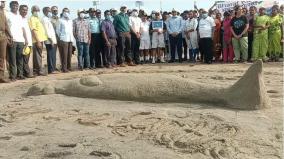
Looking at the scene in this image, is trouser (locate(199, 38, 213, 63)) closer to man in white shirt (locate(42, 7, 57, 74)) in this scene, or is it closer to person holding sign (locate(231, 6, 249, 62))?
person holding sign (locate(231, 6, 249, 62))

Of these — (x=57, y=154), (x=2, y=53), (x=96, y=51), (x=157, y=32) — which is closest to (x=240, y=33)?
(x=157, y=32)

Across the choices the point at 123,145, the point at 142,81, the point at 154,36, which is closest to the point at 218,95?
the point at 142,81

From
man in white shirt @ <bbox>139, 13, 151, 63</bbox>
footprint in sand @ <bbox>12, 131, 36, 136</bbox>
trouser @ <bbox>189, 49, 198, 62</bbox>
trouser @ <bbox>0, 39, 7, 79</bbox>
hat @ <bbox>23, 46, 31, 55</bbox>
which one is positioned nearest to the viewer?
footprint in sand @ <bbox>12, 131, 36, 136</bbox>

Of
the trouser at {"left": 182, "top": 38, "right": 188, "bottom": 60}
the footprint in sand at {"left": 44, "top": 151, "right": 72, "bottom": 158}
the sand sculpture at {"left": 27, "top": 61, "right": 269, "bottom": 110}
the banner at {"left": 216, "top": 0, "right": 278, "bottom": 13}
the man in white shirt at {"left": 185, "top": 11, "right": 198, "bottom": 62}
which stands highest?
the banner at {"left": 216, "top": 0, "right": 278, "bottom": 13}

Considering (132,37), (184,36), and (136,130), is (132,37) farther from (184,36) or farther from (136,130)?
(136,130)

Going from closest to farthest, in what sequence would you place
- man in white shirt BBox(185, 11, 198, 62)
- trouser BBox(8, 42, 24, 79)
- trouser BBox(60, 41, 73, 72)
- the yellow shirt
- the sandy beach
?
the sandy beach < trouser BBox(8, 42, 24, 79) < the yellow shirt < trouser BBox(60, 41, 73, 72) < man in white shirt BBox(185, 11, 198, 62)

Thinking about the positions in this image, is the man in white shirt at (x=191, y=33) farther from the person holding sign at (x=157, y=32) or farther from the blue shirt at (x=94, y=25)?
the blue shirt at (x=94, y=25)

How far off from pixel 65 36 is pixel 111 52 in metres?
1.75

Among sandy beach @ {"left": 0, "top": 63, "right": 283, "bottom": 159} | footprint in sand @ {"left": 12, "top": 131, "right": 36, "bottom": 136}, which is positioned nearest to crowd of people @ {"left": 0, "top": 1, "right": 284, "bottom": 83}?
sandy beach @ {"left": 0, "top": 63, "right": 283, "bottom": 159}

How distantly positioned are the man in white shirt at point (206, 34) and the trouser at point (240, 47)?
29.9 inches

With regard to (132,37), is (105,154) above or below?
below

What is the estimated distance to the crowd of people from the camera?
10945 mm

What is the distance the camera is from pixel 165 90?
654 cm

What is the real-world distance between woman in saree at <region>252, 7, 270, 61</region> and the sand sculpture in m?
6.86
